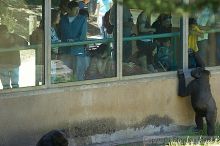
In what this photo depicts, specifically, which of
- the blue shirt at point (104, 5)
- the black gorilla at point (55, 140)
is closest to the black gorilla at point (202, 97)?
the blue shirt at point (104, 5)

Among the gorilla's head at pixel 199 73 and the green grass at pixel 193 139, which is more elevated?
the gorilla's head at pixel 199 73

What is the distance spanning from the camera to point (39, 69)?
8.68 meters

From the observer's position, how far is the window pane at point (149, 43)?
9.62 meters

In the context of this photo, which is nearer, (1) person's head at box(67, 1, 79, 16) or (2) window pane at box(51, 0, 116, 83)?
(2) window pane at box(51, 0, 116, 83)

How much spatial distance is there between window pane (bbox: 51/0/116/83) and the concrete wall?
0.24 m

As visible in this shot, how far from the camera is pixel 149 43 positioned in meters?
9.88

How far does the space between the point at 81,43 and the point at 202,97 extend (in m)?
2.09

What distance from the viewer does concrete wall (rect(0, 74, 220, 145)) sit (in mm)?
8328

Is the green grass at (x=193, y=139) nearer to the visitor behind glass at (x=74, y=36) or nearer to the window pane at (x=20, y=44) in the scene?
the visitor behind glass at (x=74, y=36)

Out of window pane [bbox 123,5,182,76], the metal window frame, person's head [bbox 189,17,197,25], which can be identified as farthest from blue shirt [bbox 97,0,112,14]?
person's head [bbox 189,17,197,25]

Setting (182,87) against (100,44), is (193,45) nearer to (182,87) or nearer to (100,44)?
(182,87)

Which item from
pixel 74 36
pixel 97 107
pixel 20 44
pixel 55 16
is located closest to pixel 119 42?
pixel 74 36

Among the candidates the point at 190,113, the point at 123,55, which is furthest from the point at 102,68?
the point at 190,113

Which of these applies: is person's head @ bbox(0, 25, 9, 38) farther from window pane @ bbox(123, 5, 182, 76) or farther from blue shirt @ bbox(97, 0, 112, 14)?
window pane @ bbox(123, 5, 182, 76)
